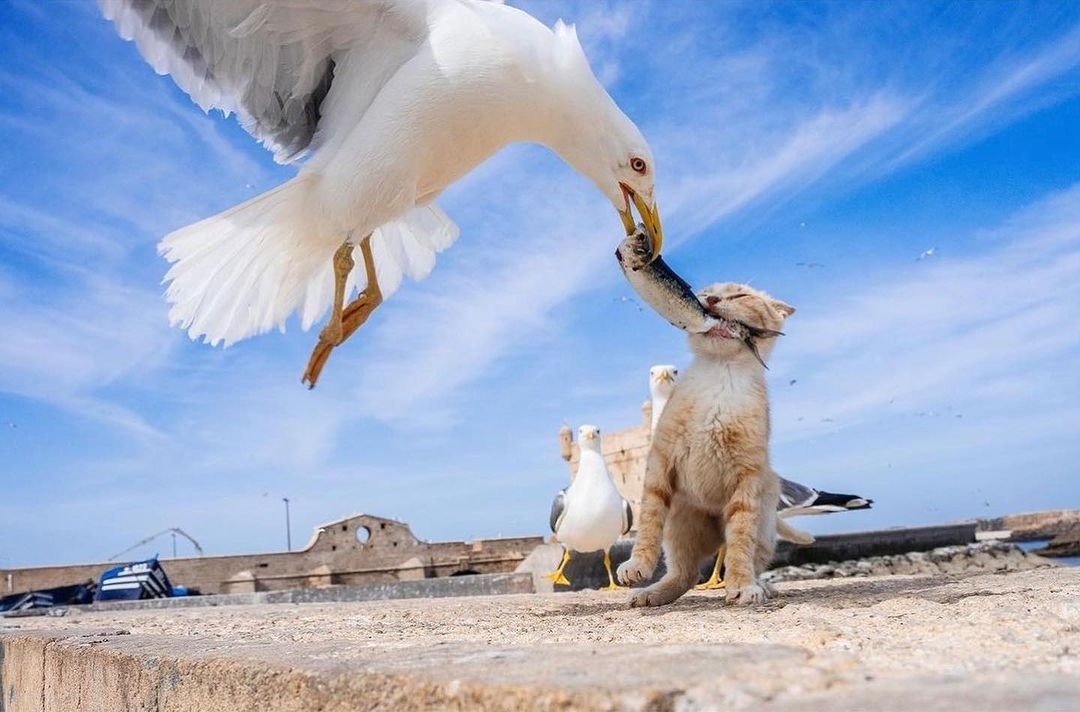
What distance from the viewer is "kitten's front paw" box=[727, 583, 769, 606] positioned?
10.3 ft

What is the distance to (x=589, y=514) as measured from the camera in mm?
6934

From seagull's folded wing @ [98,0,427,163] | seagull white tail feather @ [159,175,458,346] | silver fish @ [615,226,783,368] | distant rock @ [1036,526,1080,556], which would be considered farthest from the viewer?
distant rock @ [1036,526,1080,556]

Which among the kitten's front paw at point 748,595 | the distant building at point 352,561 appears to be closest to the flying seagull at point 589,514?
the kitten's front paw at point 748,595

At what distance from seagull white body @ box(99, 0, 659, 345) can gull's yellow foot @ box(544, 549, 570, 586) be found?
282 cm

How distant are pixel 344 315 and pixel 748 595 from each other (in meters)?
3.01

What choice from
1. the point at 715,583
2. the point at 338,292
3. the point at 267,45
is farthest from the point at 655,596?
the point at 267,45

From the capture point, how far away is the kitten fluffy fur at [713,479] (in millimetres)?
3322

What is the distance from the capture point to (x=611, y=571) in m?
7.30

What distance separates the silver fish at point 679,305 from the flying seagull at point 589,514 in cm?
349

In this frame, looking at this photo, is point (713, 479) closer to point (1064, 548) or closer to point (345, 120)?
point (345, 120)

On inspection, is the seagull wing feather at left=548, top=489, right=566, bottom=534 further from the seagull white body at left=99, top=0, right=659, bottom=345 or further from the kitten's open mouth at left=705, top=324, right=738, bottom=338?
the kitten's open mouth at left=705, top=324, right=738, bottom=338

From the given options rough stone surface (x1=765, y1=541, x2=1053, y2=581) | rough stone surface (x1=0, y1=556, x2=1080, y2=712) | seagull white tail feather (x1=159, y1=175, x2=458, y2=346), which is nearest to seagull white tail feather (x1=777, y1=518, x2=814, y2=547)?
rough stone surface (x1=0, y1=556, x2=1080, y2=712)

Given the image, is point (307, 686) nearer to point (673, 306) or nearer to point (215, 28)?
point (673, 306)

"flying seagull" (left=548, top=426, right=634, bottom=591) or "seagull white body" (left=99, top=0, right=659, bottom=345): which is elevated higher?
"seagull white body" (left=99, top=0, right=659, bottom=345)
